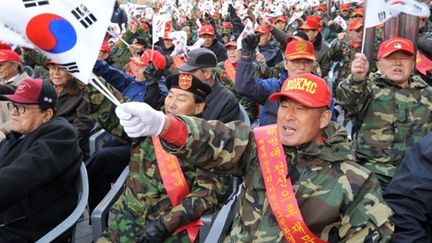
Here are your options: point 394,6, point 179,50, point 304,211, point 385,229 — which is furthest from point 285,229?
point 179,50

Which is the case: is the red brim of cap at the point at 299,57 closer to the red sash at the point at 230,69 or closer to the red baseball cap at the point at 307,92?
the red sash at the point at 230,69

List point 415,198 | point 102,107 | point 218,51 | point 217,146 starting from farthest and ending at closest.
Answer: point 218,51 → point 102,107 → point 217,146 → point 415,198

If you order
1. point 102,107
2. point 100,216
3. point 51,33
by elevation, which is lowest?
point 100,216

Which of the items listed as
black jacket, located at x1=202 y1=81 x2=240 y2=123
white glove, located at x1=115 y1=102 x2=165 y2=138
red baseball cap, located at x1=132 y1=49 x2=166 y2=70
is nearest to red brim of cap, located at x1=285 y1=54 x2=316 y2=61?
black jacket, located at x1=202 y1=81 x2=240 y2=123

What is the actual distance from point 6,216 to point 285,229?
77.8 inches

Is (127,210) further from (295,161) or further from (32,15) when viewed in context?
(32,15)

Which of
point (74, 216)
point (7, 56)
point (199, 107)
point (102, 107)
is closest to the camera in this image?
point (74, 216)

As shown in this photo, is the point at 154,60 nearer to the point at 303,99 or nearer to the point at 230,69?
the point at 230,69

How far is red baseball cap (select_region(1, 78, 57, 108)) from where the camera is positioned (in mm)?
3582

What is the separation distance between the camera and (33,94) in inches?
143

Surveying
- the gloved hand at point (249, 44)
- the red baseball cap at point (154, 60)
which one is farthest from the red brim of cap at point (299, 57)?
the red baseball cap at point (154, 60)

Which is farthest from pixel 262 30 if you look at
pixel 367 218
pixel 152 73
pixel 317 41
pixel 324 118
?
pixel 367 218

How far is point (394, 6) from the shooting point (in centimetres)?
416

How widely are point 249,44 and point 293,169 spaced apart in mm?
2257
